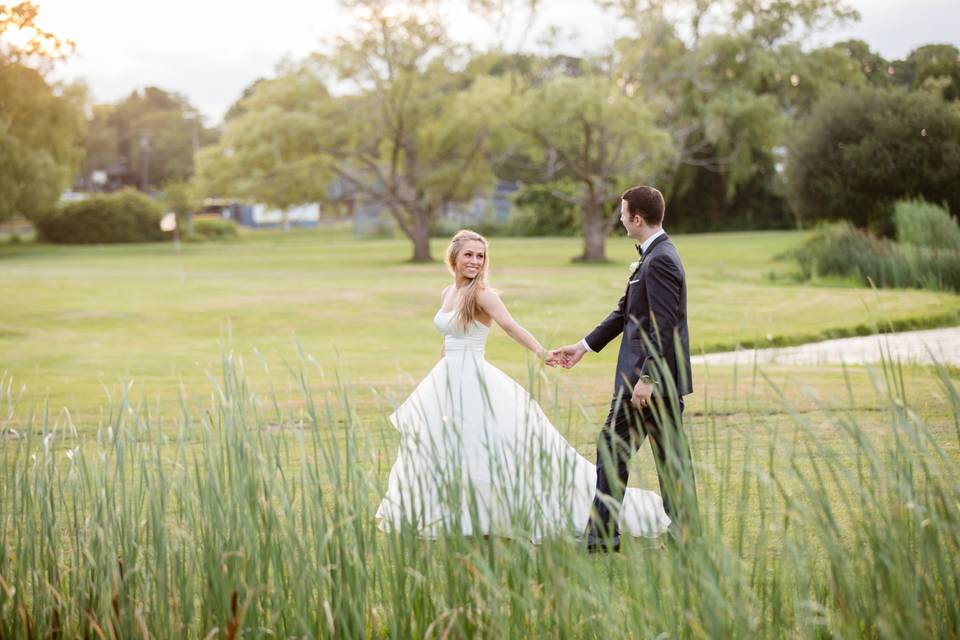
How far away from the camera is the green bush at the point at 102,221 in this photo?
181 ft

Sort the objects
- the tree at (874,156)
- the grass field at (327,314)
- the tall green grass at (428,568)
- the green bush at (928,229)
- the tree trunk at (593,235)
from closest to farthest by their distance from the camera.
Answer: the tall green grass at (428,568)
the grass field at (327,314)
the green bush at (928,229)
the tree at (874,156)
the tree trunk at (593,235)

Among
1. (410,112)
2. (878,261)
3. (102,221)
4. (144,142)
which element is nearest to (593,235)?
(410,112)

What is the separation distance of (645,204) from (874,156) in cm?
2413

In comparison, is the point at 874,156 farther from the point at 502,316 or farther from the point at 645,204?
the point at 645,204

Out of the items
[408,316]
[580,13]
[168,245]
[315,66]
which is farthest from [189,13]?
[408,316]

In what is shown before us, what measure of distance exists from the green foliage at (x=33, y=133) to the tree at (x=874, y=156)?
18191 millimetres

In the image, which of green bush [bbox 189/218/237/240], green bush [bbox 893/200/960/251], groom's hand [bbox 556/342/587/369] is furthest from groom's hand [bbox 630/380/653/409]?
green bush [bbox 189/218/237/240]

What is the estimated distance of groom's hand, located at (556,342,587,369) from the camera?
612cm

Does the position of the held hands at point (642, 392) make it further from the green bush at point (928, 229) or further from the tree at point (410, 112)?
the tree at point (410, 112)

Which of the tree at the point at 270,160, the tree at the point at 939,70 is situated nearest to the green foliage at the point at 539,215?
the tree at the point at 939,70

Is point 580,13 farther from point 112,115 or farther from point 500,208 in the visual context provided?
point 112,115

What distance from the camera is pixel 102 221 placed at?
5584cm

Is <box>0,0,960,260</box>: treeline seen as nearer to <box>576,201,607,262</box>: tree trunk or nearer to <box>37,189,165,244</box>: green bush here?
<box>576,201,607,262</box>: tree trunk

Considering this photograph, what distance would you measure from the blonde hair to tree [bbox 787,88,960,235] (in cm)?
2338
